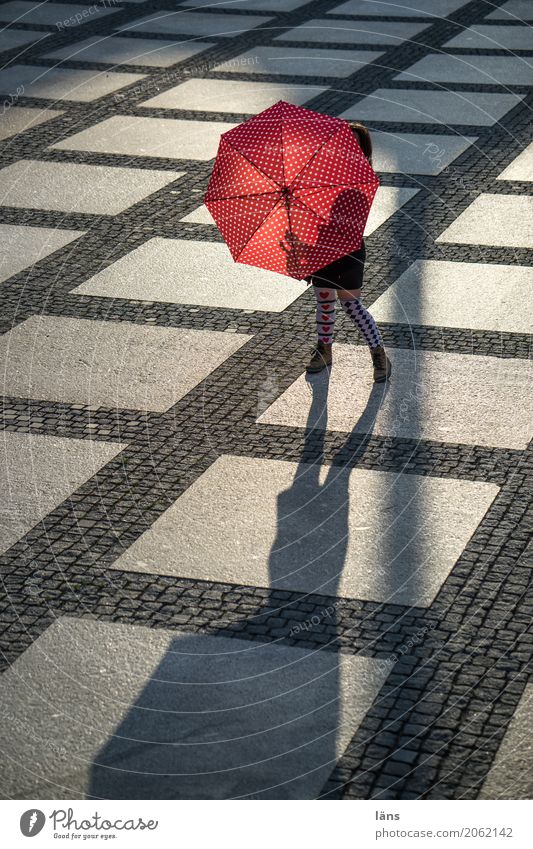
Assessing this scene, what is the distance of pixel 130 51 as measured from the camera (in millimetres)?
14141

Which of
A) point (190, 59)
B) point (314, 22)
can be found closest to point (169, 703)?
point (190, 59)

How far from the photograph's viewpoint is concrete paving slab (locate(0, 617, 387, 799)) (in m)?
4.11

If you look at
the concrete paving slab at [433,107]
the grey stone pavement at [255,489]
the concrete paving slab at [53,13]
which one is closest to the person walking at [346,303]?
the grey stone pavement at [255,489]

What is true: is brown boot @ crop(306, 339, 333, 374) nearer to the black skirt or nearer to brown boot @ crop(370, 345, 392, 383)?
brown boot @ crop(370, 345, 392, 383)

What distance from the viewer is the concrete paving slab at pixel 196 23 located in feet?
48.5

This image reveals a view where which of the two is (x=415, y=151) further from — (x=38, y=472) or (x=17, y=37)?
(x=17, y=37)

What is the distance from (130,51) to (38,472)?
933 cm

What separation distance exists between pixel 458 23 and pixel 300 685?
12.0 metres

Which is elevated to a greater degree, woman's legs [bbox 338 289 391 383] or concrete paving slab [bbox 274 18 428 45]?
woman's legs [bbox 338 289 391 383]

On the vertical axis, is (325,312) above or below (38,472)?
above

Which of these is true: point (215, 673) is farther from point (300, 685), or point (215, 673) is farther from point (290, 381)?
point (290, 381)

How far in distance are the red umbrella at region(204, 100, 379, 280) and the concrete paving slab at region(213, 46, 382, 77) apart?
7037 millimetres

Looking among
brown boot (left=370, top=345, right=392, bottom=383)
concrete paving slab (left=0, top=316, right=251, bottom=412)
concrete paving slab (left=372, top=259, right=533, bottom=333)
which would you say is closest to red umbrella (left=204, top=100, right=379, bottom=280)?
brown boot (left=370, top=345, right=392, bottom=383)

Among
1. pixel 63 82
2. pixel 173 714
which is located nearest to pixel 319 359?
pixel 173 714
